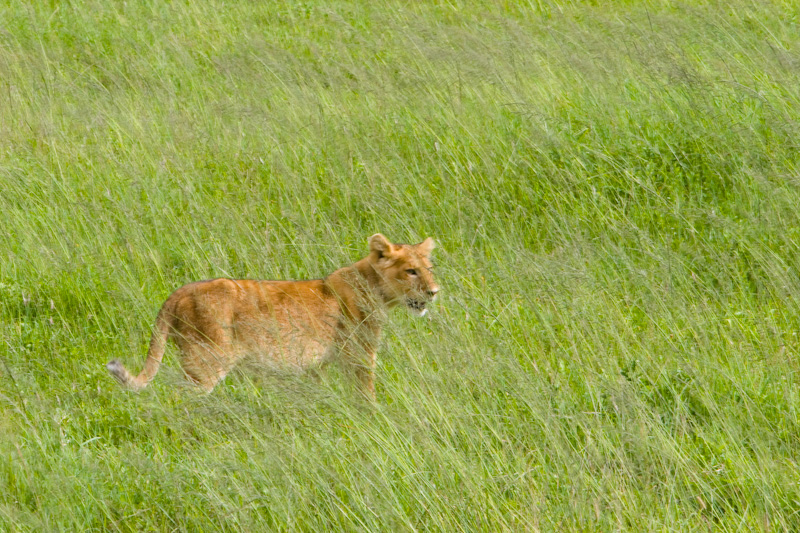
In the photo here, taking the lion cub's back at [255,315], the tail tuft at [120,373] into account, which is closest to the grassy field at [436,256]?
the tail tuft at [120,373]

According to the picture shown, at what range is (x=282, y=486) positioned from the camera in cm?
332

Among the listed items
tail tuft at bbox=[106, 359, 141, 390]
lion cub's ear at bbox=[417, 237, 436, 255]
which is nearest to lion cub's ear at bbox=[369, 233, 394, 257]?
lion cub's ear at bbox=[417, 237, 436, 255]

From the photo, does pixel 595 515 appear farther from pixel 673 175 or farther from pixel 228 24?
pixel 228 24

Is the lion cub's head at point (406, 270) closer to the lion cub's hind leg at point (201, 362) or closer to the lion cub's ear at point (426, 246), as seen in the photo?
the lion cub's ear at point (426, 246)

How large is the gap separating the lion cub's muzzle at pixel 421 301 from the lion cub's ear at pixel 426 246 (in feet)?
0.71

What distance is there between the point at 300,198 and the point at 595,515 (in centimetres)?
380

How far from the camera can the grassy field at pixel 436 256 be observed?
3.35 m

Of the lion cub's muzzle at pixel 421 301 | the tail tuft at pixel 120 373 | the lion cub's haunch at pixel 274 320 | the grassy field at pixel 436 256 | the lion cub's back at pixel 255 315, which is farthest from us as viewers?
the lion cub's muzzle at pixel 421 301

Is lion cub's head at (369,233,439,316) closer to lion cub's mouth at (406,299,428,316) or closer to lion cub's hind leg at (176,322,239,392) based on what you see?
lion cub's mouth at (406,299,428,316)

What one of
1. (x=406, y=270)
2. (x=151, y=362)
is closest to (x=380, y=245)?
(x=406, y=270)

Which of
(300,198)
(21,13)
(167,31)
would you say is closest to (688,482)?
(300,198)

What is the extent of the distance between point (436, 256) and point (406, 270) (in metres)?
0.24

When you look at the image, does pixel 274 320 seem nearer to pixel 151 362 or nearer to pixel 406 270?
pixel 151 362

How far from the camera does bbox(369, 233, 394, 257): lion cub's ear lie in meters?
5.50
